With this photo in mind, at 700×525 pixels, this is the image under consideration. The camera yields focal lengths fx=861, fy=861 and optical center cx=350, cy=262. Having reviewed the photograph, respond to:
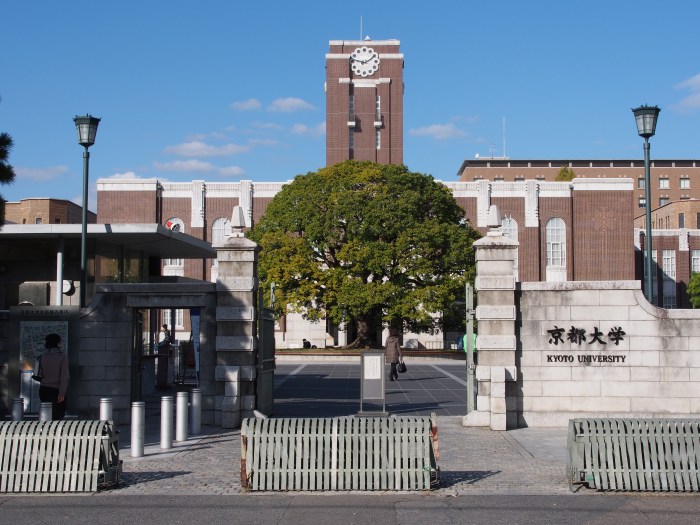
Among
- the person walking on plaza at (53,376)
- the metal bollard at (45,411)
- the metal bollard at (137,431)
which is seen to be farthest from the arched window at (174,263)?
the metal bollard at (137,431)

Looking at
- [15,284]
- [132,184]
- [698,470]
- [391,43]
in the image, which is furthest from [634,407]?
[391,43]

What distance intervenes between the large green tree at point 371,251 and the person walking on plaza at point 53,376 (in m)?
32.3

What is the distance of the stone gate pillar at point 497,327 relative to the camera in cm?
1579

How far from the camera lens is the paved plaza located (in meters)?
10.7

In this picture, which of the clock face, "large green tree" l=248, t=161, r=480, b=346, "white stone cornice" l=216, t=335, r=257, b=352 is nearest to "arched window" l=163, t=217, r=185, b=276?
"large green tree" l=248, t=161, r=480, b=346

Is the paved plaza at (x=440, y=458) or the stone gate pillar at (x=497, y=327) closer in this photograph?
the paved plaza at (x=440, y=458)

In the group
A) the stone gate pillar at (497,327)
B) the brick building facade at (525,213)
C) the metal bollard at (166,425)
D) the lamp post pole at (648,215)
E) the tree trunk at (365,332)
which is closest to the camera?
the metal bollard at (166,425)

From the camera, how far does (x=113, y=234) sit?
19516 millimetres

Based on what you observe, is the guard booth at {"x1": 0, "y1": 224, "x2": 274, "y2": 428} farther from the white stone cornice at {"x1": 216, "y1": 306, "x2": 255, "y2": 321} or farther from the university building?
the university building

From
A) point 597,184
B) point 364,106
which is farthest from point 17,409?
point 364,106

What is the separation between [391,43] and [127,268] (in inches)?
2218

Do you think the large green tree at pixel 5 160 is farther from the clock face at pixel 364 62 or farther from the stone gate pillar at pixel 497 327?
the clock face at pixel 364 62

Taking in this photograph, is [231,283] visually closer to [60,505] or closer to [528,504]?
[60,505]

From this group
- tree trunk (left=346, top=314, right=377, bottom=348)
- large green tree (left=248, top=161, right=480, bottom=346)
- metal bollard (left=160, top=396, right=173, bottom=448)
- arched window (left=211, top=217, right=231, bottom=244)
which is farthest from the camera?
arched window (left=211, top=217, right=231, bottom=244)
